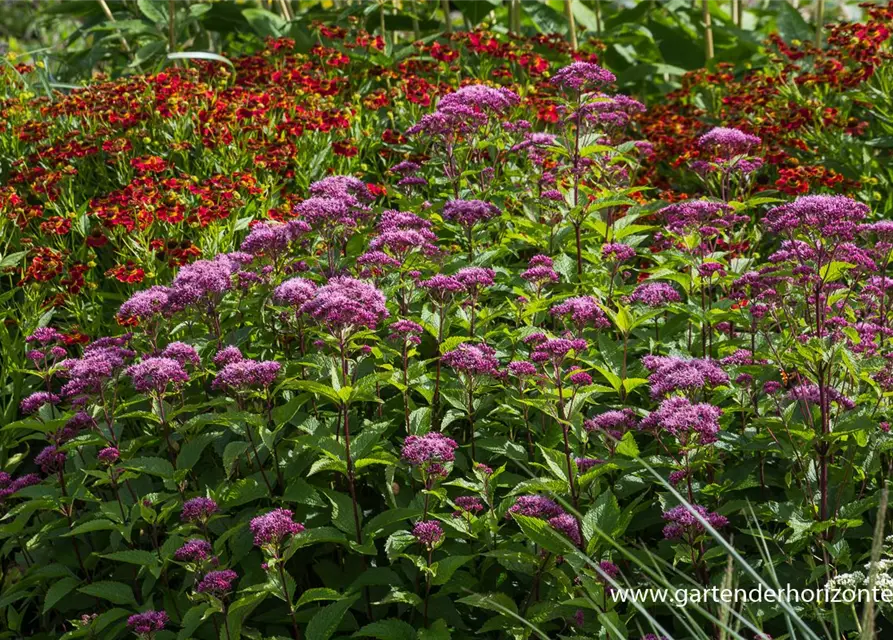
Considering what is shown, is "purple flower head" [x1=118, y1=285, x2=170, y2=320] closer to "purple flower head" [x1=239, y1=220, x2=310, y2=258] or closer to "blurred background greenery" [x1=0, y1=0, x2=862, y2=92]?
"purple flower head" [x1=239, y1=220, x2=310, y2=258]

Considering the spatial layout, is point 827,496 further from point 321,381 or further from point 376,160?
point 376,160

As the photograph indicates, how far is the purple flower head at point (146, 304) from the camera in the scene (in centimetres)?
312

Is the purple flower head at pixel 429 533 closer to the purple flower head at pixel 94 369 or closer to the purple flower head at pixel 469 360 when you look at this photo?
the purple flower head at pixel 469 360

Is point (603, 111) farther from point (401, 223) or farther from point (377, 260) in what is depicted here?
point (377, 260)

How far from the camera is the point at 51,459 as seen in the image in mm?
3219

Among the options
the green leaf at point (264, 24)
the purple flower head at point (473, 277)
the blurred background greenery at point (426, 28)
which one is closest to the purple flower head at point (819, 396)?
the purple flower head at point (473, 277)

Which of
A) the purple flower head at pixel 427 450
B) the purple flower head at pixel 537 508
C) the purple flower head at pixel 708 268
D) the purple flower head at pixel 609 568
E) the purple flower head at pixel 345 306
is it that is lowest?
the purple flower head at pixel 609 568

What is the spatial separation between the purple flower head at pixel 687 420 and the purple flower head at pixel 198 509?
119 cm

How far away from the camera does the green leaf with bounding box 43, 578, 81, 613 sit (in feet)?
10.1

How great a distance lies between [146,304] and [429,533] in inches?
44.4

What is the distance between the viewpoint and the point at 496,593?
9.29 feet

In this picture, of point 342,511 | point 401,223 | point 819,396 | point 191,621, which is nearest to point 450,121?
point 401,223

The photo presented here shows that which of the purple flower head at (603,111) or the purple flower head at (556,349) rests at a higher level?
the purple flower head at (603,111)

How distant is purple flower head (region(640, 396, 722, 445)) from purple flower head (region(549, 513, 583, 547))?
1.08 feet
